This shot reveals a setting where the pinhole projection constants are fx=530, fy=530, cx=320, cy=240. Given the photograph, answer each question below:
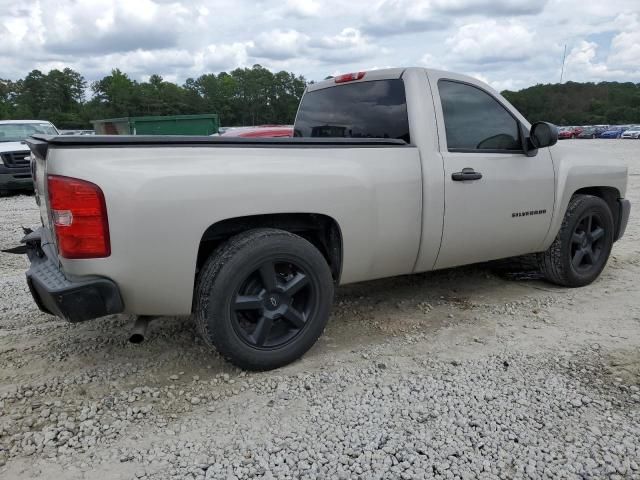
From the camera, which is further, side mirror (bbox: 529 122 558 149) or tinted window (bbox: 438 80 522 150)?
side mirror (bbox: 529 122 558 149)

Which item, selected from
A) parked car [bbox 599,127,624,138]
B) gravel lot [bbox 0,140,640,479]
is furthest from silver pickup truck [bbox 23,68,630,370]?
parked car [bbox 599,127,624,138]

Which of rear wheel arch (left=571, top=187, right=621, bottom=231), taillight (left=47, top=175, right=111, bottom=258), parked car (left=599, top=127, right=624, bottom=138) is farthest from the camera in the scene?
parked car (left=599, top=127, right=624, bottom=138)

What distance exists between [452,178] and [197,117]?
14014 millimetres

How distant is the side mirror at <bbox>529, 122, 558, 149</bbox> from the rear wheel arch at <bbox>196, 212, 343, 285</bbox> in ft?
6.08

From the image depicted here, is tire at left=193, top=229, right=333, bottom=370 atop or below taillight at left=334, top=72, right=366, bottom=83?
below

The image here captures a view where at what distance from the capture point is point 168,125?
16.0 m

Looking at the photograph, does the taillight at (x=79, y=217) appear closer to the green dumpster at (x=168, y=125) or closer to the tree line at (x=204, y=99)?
the green dumpster at (x=168, y=125)

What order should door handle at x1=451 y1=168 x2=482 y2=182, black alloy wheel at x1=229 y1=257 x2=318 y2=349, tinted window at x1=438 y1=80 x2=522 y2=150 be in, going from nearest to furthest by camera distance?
1. black alloy wheel at x1=229 y1=257 x2=318 y2=349
2. door handle at x1=451 y1=168 x2=482 y2=182
3. tinted window at x1=438 y1=80 x2=522 y2=150

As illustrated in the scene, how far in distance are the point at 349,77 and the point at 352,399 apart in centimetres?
253

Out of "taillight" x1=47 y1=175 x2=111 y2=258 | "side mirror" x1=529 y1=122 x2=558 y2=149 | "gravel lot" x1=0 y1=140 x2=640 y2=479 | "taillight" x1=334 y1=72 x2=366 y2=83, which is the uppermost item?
"taillight" x1=334 y1=72 x2=366 y2=83

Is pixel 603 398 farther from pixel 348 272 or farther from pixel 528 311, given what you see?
pixel 348 272

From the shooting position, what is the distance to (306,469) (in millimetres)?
2346

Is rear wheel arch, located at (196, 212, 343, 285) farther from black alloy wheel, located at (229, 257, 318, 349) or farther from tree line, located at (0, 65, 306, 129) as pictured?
tree line, located at (0, 65, 306, 129)

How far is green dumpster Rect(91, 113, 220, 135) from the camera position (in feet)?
50.4
